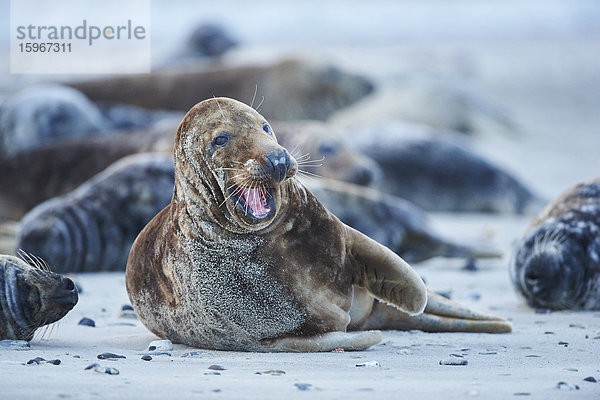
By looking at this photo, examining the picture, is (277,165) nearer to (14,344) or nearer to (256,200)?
(256,200)

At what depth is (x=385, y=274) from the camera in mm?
4492

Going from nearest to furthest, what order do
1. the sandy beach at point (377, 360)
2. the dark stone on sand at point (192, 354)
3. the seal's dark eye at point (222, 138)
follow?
the sandy beach at point (377, 360)
the seal's dark eye at point (222, 138)
the dark stone on sand at point (192, 354)

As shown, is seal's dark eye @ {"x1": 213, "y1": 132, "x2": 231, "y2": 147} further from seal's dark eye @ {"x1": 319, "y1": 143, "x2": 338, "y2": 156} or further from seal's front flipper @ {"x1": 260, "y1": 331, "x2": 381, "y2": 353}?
seal's dark eye @ {"x1": 319, "y1": 143, "x2": 338, "y2": 156}

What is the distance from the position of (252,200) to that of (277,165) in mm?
230

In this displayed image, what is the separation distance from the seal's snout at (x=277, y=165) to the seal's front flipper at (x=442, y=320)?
1184 mm

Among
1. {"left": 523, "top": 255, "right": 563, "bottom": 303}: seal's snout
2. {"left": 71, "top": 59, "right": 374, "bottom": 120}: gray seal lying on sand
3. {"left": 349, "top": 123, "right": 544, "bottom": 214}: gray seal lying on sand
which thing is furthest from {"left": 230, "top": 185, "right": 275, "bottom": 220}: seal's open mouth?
{"left": 71, "top": 59, "right": 374, "bottom": 120}: gray seal lying on sand

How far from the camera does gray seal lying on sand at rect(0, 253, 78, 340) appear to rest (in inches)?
177

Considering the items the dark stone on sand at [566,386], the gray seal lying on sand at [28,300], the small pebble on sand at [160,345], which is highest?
the gray seal lying on sand at [28,300]

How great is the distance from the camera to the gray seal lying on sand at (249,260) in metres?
4.18

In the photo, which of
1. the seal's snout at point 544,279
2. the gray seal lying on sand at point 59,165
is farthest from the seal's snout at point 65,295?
the gray seal lying on sand at point 59,165

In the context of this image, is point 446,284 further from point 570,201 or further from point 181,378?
point 181,378

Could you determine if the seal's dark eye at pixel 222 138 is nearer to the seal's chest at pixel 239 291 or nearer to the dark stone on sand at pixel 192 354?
the seal's chest at pixel 239 291

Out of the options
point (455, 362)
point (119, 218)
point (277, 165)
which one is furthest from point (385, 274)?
point (119, 218)

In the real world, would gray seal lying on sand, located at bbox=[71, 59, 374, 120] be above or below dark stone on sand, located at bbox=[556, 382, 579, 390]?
above
